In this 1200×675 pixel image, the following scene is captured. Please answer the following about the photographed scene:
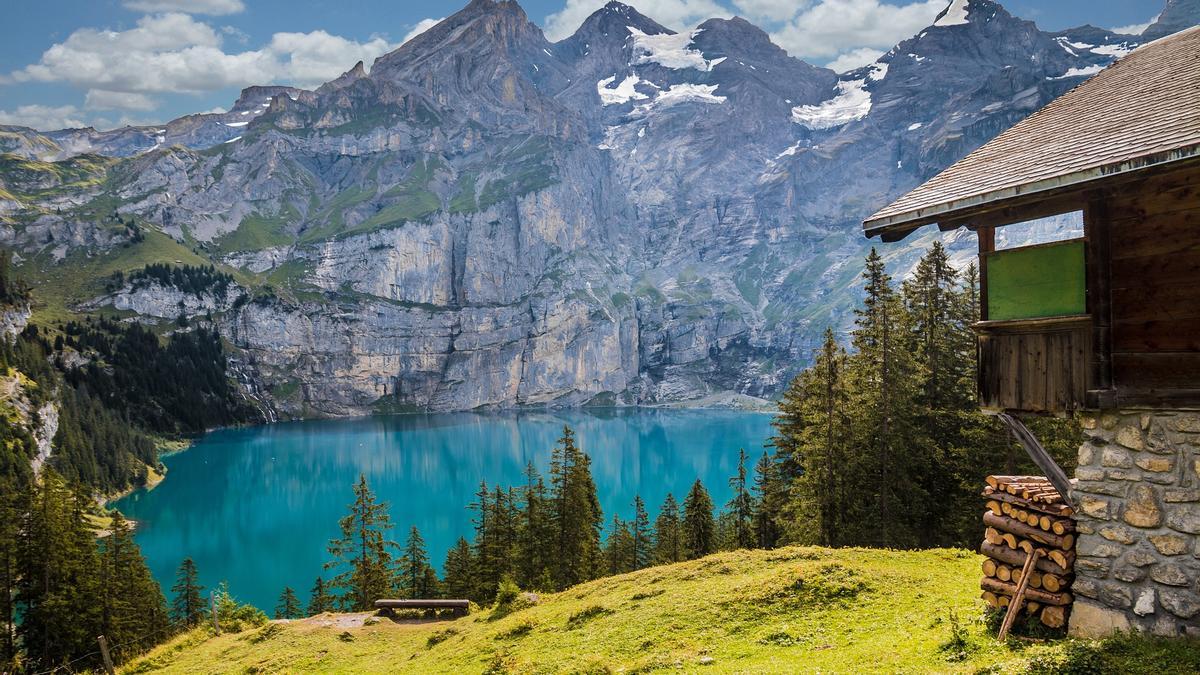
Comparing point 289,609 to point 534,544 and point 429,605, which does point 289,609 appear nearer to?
point 534,544

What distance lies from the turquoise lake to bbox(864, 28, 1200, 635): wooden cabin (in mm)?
71553

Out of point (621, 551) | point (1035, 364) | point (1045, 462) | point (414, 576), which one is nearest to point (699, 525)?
point (621, 551)

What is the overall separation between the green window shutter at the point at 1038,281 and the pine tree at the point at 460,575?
45.7m

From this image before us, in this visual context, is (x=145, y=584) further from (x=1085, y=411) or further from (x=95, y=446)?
(x=95, y=446)

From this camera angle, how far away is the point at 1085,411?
34.1 feet

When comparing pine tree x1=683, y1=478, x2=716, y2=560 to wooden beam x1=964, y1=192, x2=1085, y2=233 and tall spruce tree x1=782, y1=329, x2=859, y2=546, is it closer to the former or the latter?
tall spruce tree x1=782, y1=329, x2=859, y2=546

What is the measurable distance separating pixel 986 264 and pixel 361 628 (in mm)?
26186

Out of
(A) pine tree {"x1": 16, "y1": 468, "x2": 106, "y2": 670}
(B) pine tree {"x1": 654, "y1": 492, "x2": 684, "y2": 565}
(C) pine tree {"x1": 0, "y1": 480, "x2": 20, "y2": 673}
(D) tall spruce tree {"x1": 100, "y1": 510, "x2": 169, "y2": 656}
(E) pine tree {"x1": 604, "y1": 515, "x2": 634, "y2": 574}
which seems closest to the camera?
(C) pine tree {"x1": 0, "y1": 480, "x2": 20, "y2": 673}

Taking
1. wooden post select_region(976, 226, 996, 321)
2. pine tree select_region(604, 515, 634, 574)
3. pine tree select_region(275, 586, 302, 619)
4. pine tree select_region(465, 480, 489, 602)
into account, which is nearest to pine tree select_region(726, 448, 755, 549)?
pine tree select_region(604, 515, 634, 574)

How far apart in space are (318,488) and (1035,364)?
458 ft

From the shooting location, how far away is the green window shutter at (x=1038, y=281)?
10.7m

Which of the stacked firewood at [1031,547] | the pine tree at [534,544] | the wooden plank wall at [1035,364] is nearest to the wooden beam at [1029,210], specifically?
the wooden plank wall at [1035,364]

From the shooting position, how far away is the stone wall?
934cm

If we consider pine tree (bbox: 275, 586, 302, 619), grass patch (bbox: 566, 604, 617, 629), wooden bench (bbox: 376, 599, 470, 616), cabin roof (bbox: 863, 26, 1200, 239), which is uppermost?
cabin roof (bbox: 863, 26, 1200, 239)
